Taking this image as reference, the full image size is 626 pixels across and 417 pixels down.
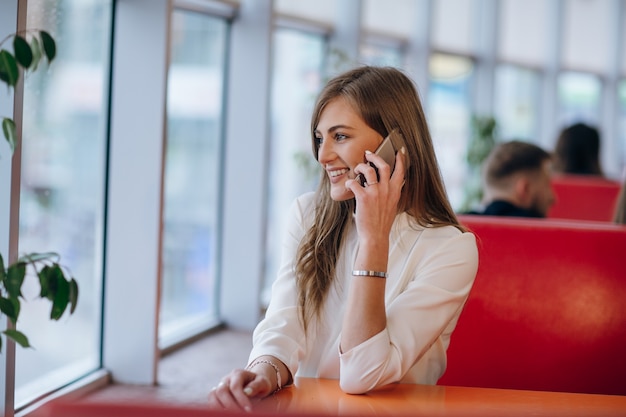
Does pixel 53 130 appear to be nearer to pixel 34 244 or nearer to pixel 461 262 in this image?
pixel 34 244

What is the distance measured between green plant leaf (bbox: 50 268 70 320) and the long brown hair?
537mm

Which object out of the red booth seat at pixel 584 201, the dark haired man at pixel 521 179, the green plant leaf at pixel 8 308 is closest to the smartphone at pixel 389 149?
the green plant leaf at pixel 8 308

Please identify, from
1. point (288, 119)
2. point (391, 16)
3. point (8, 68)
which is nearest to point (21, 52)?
point (8, 68)

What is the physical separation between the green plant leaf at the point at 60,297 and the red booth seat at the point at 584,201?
4.73 m

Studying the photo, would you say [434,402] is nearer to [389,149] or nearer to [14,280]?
[389,149]

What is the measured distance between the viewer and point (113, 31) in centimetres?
540

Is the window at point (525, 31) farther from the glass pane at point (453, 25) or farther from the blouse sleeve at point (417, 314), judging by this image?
the blouse sleeve at point (417, 314)

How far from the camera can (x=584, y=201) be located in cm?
625

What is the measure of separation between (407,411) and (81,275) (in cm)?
395

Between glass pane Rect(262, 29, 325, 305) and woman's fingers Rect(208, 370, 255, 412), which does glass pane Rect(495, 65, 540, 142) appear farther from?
woman's fingers Rect(208, 370, 255, 412)

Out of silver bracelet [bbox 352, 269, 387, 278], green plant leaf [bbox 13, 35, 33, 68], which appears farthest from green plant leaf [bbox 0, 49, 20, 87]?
silver bracelet [bbox 352, 269, 387, 278]

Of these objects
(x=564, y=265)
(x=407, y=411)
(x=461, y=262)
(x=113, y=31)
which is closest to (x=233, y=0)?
(x=113, y=31)

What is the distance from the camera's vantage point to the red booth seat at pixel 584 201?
6227 millimetres

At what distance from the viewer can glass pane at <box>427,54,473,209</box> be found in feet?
35.1
